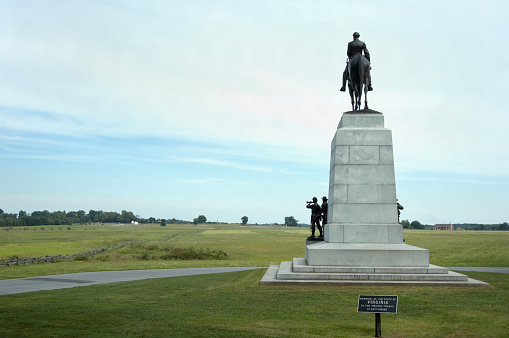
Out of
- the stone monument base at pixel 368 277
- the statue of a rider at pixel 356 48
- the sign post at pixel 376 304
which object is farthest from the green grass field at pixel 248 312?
the statue of a rider at pixel 356 48

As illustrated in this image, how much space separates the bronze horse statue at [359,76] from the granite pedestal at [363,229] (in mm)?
1041

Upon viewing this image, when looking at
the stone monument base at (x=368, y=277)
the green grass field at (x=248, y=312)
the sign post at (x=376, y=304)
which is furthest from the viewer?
the stone monument base at (x=368, y=277)

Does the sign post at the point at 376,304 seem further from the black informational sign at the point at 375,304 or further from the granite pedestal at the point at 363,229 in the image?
the granite pedestal at the point at 363,229

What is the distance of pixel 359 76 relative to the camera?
20.6m

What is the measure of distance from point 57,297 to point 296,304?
8781 mm

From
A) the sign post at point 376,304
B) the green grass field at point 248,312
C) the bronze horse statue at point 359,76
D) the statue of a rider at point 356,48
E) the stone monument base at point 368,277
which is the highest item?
the statue of a rider at point 356,48

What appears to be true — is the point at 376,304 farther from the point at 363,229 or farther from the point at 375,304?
the point at 363,229

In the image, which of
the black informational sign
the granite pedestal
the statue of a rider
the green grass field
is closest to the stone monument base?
the granite pedestal

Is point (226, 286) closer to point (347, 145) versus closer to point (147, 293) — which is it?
point (147, 293)

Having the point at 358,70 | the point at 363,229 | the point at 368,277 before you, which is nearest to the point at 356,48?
the point at 358,70

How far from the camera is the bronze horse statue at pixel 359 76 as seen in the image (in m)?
20.5

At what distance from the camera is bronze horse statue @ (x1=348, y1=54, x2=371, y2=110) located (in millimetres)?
20506

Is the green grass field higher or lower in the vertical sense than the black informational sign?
lower

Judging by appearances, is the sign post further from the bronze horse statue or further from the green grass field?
the bronze horse statue
